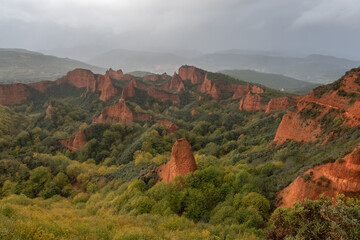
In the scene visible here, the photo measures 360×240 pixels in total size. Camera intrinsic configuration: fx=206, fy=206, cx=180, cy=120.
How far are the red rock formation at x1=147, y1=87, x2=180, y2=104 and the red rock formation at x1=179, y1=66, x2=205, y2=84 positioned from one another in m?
33.1

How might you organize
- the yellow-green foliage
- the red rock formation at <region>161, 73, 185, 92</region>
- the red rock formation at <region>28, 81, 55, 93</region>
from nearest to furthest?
1. the yellow-green foliage
2. the red rock formation at <region>28, 81, 55, 93</region>
3. the red rock formation at <region>161, 73, 185, 92</region>

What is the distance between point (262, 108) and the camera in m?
78.6

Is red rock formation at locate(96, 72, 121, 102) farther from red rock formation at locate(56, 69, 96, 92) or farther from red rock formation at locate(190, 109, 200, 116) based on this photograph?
red rock formation at locate(190, 109, 200, 116)

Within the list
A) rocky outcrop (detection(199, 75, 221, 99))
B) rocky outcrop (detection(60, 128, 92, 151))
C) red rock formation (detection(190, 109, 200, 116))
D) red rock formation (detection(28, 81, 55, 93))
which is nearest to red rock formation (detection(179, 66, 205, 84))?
rocky outcrop (detection(199, 75, 221, 99))

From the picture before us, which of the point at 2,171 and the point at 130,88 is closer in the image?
the point at 2,171

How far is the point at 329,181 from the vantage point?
52.3 ft

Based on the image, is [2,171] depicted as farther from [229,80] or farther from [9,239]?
[229,80]

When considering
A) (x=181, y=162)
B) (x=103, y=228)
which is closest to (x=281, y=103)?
(x=181, y=162)

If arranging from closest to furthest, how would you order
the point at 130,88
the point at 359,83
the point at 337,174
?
the point at 337,174
the point at 359,83
the point at 130,88

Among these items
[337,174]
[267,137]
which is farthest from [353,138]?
[267,137]

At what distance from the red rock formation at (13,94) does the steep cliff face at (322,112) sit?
116m

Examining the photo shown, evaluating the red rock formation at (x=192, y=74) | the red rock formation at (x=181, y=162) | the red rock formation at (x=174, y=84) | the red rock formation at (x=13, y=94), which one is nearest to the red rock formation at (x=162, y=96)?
the red rock formation at (x=174, y=84)

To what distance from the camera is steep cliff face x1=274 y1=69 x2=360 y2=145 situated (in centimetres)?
2846

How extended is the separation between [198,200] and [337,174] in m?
11.8
